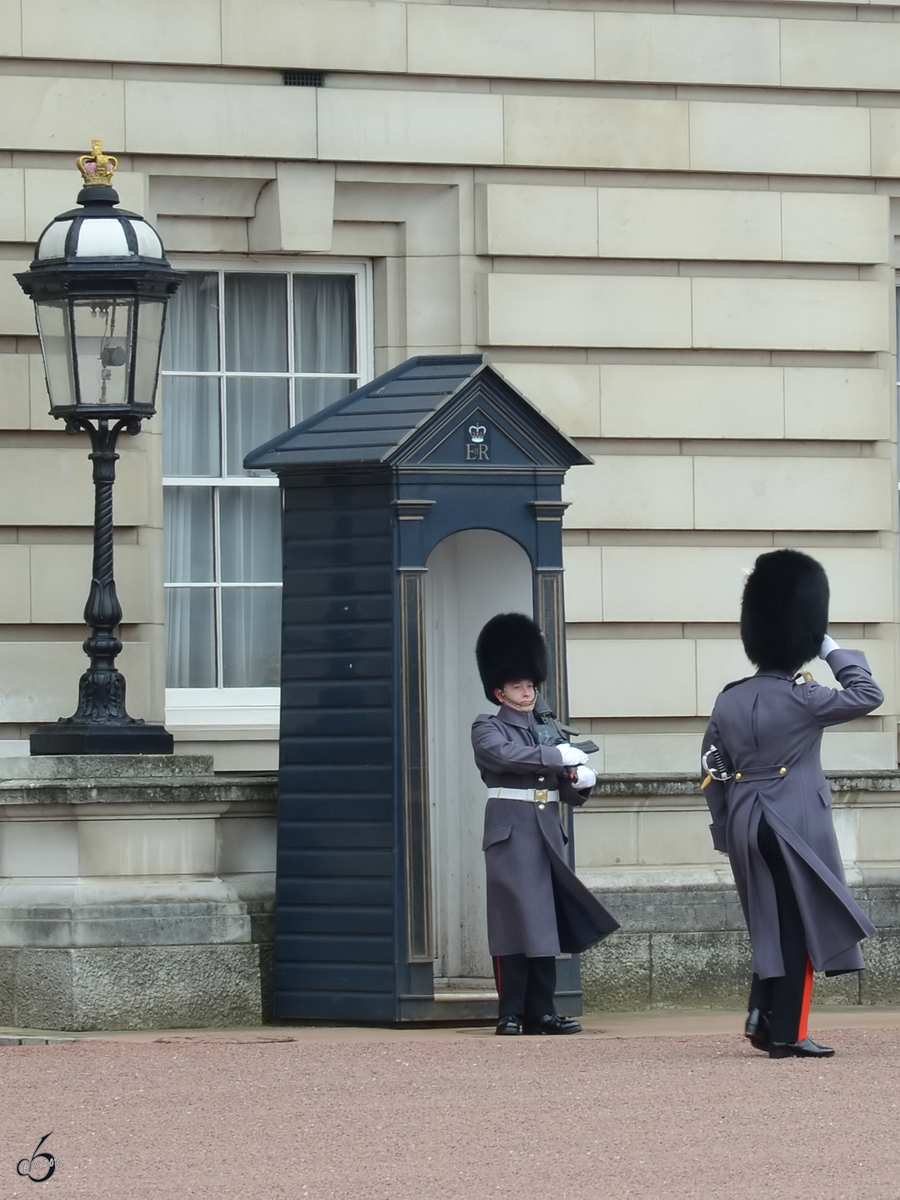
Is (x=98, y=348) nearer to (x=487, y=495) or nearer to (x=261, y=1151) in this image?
(x=487, y=495)

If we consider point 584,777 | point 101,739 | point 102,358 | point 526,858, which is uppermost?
point 102,358

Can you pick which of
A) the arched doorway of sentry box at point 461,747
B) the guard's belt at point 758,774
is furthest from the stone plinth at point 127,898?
the guard's belt at point 758,774

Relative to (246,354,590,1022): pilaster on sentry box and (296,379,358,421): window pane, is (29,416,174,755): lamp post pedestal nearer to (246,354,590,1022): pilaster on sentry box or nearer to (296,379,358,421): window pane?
(246,354,590,1022): pilaster on sentry box

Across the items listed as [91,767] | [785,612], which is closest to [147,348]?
[91,767]

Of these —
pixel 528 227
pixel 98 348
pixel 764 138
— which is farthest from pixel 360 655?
pixel 764 138

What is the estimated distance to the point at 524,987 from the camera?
8.25 m

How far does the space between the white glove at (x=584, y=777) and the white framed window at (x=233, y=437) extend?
1.99 meters

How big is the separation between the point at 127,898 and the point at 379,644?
1.14 metres

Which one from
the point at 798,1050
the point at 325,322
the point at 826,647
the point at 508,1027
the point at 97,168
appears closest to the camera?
the point at 798,1050

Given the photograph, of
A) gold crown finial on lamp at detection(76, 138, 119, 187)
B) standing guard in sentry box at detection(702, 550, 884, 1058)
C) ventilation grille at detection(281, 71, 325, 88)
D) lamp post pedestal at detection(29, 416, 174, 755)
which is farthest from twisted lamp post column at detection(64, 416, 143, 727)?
standing guard in sentry box at detection(702, 550, 884, 1058)

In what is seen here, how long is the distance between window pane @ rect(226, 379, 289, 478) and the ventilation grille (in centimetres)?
111

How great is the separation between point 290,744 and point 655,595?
6.51 feet

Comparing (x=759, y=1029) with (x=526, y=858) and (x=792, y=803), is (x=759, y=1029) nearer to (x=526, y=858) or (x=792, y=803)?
(x=792, y=803)

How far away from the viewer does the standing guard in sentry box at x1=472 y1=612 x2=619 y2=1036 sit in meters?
8.20
